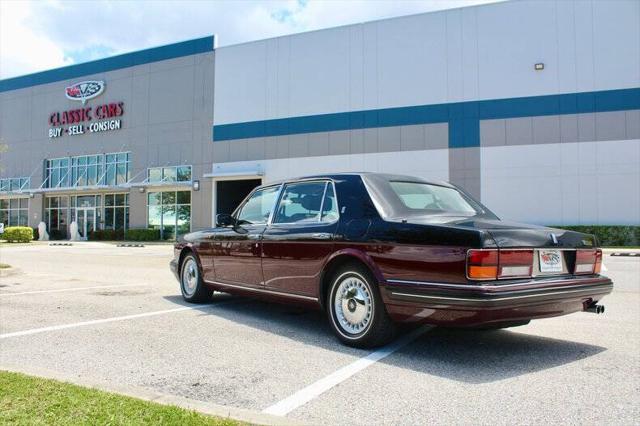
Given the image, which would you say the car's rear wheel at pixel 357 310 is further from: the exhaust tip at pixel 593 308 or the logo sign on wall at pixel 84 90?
the logo sign on wall at pixel 84 90

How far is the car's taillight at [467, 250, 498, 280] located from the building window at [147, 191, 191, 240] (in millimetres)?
30713

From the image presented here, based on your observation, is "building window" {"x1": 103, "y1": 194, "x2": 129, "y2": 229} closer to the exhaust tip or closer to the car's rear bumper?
the car's rear bumper

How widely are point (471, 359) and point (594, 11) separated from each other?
2650cm

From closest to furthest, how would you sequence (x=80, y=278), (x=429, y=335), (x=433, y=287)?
1. (x=433, y=287)
2. (x=429, y=335)
3. (x=80, y=278)

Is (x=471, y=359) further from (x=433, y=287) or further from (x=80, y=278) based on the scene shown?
(x=80, y=278)

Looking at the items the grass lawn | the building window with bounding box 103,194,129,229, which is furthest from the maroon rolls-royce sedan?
the building window with bounding box 103,194,129,229

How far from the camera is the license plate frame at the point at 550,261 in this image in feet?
13.7

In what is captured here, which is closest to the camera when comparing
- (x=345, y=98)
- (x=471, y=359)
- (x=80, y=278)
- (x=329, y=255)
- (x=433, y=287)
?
(x=433, y=287)

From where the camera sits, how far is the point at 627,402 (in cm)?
A: 331

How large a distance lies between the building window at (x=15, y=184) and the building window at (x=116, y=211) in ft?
25.5

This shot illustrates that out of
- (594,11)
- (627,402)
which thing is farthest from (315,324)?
(594,11)

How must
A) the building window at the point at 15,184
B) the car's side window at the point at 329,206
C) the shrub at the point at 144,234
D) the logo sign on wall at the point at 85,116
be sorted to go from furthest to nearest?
1. the building window at the point at 15,184
2. the logo sign on wall at the point at 85,116
3. the shrub at the point at 144,234
4. the car's side window at the point at 329,206

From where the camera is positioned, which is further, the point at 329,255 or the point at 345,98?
the point at 345,98

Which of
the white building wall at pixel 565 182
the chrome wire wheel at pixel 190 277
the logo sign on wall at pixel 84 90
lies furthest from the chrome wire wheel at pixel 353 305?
the logo sign on wall at pixel 84 90
